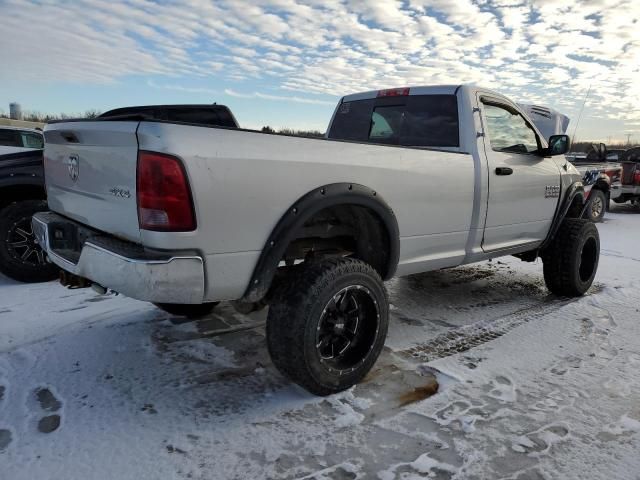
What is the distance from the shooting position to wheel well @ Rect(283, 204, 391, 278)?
118 inches

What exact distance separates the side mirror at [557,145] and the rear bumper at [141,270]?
11.5 ft

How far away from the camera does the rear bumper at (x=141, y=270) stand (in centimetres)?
219

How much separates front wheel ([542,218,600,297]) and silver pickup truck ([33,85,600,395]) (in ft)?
2.80

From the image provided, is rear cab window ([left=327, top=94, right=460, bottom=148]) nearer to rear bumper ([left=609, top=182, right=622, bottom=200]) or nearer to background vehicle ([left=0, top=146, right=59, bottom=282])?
background vehicle ([left=0, top=146, right=59, bottom=282])

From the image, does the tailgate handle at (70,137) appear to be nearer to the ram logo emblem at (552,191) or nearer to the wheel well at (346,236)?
the wheel well at (346,236)

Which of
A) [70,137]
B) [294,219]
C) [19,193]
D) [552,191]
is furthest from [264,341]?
[19,193]

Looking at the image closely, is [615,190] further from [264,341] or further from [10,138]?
[10,138]

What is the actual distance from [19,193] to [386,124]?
12.4 feet

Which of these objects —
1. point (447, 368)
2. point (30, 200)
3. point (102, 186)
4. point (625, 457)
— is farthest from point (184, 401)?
point (30, 200)

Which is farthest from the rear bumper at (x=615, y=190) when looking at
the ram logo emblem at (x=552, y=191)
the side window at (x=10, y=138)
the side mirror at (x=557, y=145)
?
the side window at (x=10, y=138)

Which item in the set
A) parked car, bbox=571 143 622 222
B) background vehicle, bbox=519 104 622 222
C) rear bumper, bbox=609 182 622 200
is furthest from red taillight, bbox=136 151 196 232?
rear bumper, bbox=609 182 622 200

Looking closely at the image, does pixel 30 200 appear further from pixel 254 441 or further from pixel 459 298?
pixel 459 298

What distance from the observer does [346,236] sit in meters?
3.31

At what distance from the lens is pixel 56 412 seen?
252 cm
